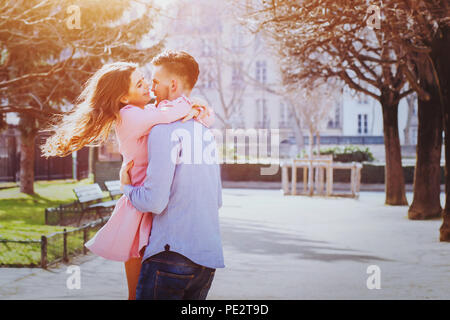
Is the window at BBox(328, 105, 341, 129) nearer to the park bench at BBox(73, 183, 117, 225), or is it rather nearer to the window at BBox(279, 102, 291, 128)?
the window at BBox(279, 102, 291, 128)

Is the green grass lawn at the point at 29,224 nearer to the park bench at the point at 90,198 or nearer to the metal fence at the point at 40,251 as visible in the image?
the metal fence at the point at 40,251

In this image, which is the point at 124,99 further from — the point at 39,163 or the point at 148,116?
the point at 39,163

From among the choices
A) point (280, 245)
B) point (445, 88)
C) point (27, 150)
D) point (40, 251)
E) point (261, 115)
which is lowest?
point (280, 245)

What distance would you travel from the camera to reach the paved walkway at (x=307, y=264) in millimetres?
6469

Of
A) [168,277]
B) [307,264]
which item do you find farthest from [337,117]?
[168,277]

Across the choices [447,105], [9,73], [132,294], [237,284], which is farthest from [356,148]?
[132,294]

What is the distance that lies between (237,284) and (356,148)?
2094 cm

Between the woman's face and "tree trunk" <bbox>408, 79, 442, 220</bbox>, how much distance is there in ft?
36.7

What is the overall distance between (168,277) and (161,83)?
0.92 meters

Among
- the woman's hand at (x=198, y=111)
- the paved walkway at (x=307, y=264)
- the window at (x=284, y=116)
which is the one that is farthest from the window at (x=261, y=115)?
the woman's hand at (x=198, y=111)

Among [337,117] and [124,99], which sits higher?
[337,117]

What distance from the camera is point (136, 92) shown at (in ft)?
9.90

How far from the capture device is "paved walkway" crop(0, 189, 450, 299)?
647 cm

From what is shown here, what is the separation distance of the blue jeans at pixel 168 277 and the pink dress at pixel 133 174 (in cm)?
14
